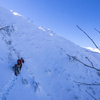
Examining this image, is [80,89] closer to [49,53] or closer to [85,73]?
[85,73]

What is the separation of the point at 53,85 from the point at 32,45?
10996 millimetres

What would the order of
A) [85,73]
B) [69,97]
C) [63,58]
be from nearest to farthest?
[69,97] → [85,73] → [63,58]

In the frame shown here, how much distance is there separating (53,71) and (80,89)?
555 cm

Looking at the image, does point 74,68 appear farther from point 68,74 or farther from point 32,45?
point 32,45

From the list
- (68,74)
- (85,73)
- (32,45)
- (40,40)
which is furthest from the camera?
(40,40)

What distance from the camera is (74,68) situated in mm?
15031

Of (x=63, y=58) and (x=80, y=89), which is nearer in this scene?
(x=80, y=89)

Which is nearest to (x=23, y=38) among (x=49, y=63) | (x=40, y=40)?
(x=40, y=40)

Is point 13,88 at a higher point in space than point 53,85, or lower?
higher

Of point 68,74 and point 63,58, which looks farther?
point 63,58

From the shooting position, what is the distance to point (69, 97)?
10.5 meters

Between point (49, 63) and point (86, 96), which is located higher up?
point (49, 63)

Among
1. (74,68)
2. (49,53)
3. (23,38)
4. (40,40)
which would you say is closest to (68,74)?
(74,68)

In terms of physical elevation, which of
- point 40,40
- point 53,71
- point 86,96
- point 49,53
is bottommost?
point 86,96
